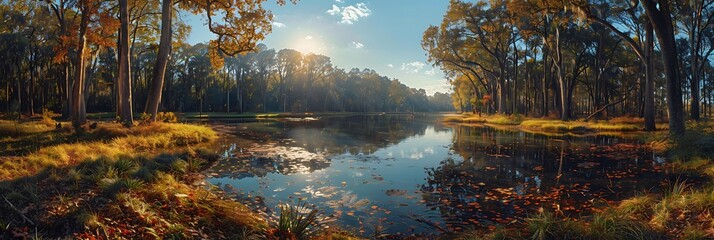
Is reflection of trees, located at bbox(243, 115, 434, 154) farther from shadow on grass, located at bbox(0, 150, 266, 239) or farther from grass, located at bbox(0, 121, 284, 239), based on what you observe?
shadow on grass, located at bbox(0, 150, 266, 239)

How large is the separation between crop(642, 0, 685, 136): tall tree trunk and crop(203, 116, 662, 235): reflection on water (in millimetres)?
1949

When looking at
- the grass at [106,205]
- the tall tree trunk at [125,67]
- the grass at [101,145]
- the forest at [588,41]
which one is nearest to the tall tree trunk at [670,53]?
the forest at [588,41]

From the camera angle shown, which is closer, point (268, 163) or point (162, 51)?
point (268, 163)

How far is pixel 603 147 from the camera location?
15617mm

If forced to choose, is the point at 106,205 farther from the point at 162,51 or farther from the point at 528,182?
the point at 162,51

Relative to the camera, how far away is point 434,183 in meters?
9.06

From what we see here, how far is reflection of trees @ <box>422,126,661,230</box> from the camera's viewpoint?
668cm

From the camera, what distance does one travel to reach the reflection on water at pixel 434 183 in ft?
21.1

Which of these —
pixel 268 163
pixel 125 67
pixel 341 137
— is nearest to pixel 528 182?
pixel 268 163

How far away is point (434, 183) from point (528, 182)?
92.6 inches

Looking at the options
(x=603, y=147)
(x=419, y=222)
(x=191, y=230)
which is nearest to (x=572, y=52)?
(x=603, y=147)

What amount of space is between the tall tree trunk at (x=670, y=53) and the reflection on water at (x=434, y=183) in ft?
6.39

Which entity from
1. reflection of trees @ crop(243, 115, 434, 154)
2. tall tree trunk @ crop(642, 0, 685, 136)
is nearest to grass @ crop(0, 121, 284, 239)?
reflection of trees @ crop(243, 115, 434, 154)

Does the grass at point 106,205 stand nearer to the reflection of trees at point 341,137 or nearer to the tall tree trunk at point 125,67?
the tall tree trunk at point 125,67
